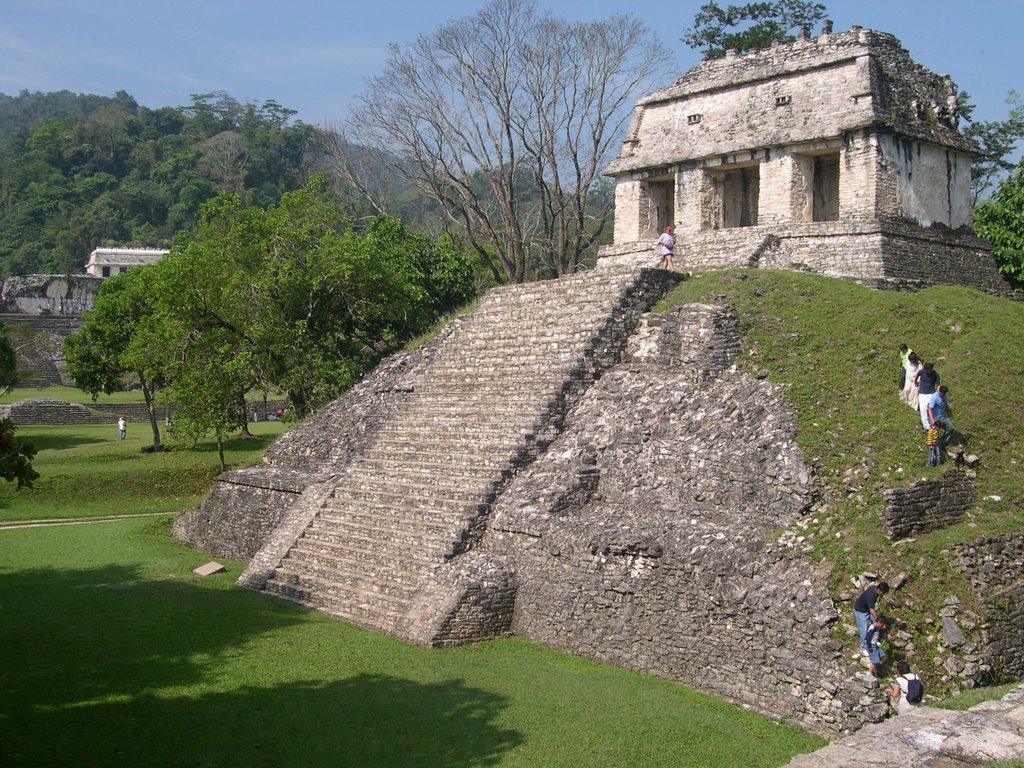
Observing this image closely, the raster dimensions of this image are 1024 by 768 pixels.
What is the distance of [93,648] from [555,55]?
22445mm

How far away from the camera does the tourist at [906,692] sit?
298 inches

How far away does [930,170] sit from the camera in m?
16.1

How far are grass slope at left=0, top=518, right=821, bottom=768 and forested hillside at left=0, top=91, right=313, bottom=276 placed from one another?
169 feet

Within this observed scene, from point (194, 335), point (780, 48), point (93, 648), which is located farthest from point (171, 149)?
point (93, 648)

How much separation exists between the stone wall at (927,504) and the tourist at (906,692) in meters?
1.45

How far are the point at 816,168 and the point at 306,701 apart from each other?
1276cm

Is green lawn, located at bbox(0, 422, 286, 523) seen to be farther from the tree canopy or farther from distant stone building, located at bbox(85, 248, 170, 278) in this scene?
distant stone building, located at bbox(85, 248, 170, 278)

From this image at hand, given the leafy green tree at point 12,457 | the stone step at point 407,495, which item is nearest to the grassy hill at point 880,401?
the stone step at point 407,495

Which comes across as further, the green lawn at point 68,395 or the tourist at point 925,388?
the green lawn at point 68,395

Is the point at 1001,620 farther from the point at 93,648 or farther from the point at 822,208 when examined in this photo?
the point at 822,208

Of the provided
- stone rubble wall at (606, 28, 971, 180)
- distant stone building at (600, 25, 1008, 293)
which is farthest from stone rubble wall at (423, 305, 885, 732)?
stone rubble wall at (606, 28, 971, 180)

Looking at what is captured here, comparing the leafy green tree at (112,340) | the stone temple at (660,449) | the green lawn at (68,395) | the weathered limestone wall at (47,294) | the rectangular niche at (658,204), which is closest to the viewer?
the stone temple at (660,449)

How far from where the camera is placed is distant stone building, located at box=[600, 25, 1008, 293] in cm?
1516

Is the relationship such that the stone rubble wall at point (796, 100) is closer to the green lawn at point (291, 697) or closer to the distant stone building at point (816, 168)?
the distant stone building at point (816, 168)
